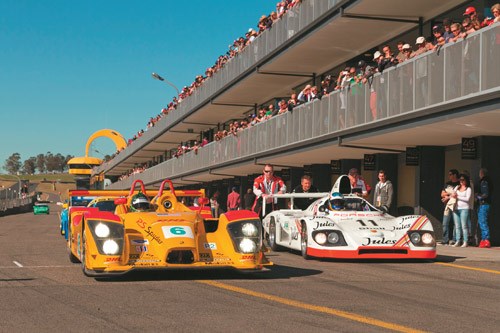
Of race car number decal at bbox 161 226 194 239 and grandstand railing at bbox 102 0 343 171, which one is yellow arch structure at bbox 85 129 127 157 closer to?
grandstand railing at bbox 102 0 343 171

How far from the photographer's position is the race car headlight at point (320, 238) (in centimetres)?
1408

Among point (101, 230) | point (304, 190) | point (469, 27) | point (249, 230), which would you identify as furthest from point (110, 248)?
point (469, 27)

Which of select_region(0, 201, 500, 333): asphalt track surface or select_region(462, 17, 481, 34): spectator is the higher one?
select_region(462, 17, 481, 34): spectator

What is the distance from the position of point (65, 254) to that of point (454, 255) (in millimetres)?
7253

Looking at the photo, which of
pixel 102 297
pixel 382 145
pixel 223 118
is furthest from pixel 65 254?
pixel 223 118

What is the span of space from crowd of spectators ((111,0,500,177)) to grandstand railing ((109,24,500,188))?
23cm

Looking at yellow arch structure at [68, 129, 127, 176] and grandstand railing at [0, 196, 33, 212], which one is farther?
yellow arch structure at [68, 129, 127, 176]

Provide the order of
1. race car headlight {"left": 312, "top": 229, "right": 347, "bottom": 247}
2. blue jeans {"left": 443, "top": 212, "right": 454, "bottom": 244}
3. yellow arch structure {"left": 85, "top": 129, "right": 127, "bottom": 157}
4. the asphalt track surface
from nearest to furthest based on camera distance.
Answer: the asphalt track surface < race car headlight {"left": 312, "top": 229, "right": 347, "bottom": 247} < blue jeans {"left": 443, "top": 212, "right": 454, "bottom": 244} < yellow arch structure {"left": 85, "top": 129, "right": 127, "bottom": 157}

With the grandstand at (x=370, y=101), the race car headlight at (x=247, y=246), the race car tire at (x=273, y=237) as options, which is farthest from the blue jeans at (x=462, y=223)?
the race car headlight at (x=247, y=246)

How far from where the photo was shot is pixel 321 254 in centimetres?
1403

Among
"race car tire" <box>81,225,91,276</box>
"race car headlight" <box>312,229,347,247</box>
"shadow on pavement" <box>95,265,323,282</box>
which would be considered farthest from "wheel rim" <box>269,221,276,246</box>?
"race car tire" <box>81,225,91,276</box>

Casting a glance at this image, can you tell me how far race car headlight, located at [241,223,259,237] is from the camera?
1127cm

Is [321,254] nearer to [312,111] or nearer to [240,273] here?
[240,273]

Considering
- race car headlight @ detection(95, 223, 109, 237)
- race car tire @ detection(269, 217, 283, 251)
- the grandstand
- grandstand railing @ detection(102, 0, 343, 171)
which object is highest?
grandstand railing @ detection(102, 0, 343, 171)
